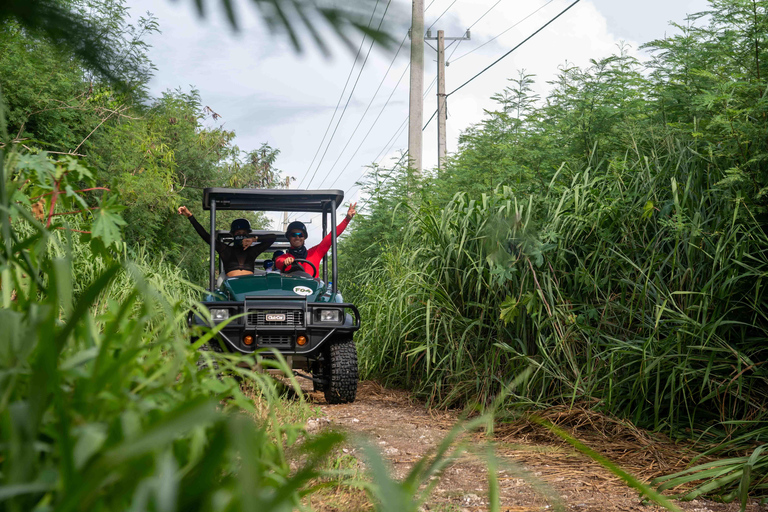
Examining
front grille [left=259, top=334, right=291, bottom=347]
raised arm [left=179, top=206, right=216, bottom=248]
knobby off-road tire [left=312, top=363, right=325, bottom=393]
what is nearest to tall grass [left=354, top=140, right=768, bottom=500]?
knobby off-road tire [left=312, top=363, right=325, bottom=393]

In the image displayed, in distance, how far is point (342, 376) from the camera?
522cm

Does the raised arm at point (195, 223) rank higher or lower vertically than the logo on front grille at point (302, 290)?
higher

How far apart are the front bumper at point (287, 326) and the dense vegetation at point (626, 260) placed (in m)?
0.54

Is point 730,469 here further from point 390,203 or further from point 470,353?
point 390,203

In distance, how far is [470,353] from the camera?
4.59 meters

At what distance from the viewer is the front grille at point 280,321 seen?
17.6 feet

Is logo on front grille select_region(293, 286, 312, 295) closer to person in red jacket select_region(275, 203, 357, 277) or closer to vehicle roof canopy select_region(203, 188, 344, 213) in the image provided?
person in red jacket select_region(275, 203, 357, 277)

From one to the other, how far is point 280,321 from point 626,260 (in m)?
2.88

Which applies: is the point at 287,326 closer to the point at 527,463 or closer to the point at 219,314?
the point at 219,314

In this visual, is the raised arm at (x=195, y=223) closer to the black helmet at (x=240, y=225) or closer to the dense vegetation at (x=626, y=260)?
the black helmet at (x=240, y=225)

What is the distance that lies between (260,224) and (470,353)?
1015cm

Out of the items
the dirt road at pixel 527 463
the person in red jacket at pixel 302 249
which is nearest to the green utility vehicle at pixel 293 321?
the person in red jacket at pixel 302 249

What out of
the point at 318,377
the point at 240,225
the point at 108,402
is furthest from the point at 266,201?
the point at 108,402

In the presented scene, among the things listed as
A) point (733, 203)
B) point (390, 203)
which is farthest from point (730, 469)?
point (390, 203)
